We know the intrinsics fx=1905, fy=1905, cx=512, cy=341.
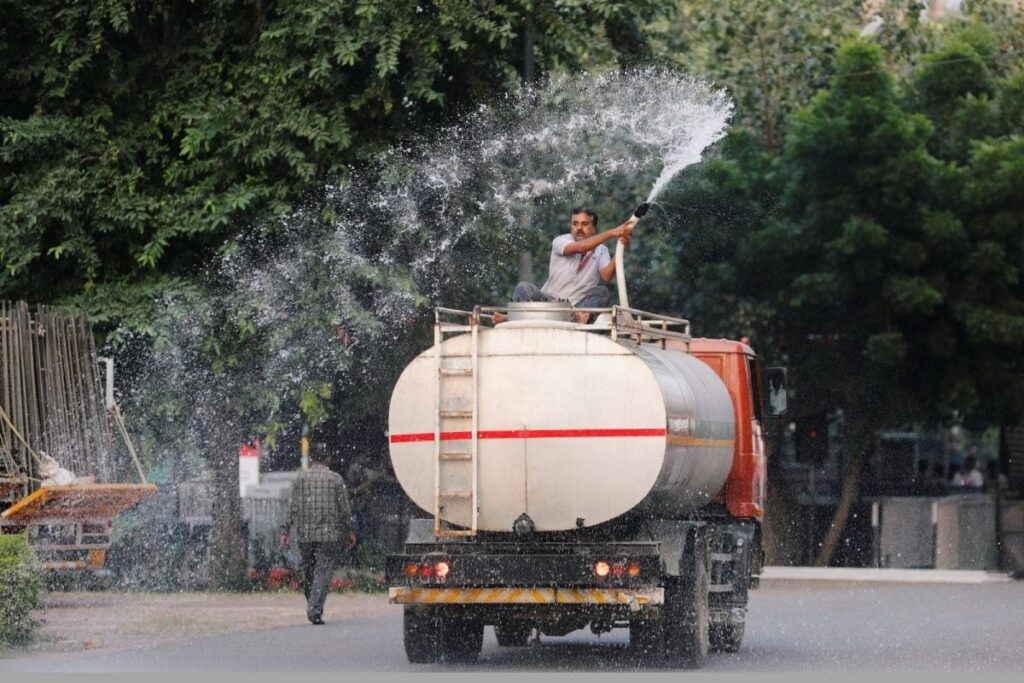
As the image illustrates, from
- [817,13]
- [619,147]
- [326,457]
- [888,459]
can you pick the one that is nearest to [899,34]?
[817,13]

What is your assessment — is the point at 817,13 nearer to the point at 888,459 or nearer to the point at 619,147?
the point at 619,147

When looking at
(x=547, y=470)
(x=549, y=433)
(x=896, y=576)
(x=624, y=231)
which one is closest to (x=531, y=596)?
(x=547, y=470)

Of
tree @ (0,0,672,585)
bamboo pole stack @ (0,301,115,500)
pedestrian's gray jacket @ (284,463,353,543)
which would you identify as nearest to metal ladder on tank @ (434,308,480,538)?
pedestrian's gray jacket @ (284,463,353,543)

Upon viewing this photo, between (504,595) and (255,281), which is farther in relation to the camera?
(255,281)

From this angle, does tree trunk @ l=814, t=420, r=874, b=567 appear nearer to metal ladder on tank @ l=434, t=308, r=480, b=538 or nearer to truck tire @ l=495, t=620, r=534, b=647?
truck tire @ l=495, t=620, r=534, b=647

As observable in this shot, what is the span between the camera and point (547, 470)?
1265 centimetres

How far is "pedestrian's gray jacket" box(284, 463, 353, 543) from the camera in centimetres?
1855

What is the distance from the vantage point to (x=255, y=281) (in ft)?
72.5

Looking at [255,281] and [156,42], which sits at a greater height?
[156,42]

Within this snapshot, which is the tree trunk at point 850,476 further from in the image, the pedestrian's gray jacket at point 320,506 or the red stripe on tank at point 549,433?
the red stripe on tank at point 549,433

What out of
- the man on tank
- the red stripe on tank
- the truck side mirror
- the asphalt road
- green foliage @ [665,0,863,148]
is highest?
green foliage @ [665,0,863,148]

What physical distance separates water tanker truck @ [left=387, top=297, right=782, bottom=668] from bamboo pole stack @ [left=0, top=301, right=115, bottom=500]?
6.68 metres

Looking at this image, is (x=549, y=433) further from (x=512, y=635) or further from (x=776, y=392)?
(x=776, y=392)

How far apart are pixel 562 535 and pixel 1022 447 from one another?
2351 centimetres
